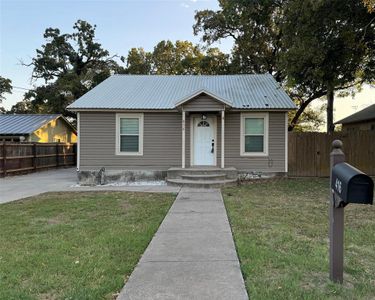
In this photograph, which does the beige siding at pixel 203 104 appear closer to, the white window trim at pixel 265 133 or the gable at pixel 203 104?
the gable at pixel 203 104

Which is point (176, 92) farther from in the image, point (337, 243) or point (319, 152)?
point (337, 243)

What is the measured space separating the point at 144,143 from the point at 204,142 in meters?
2.52

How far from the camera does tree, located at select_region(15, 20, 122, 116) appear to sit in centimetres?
3394

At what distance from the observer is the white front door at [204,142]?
1481cm

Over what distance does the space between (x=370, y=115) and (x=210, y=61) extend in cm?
1240

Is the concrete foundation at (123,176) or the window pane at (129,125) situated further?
the window pane at (129,125)

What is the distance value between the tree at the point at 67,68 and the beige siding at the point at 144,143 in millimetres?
19749

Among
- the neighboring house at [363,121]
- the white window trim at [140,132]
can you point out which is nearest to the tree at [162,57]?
the neighboring house at [363,121]

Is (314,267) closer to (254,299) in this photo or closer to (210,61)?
(254,299)

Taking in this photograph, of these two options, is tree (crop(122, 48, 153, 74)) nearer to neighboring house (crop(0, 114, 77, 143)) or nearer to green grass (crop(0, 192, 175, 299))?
neighboring house (crop(0, 114, 77, 143))

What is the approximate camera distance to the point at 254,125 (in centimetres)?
1468

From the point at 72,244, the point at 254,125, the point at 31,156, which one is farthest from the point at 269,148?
the point at 31,156

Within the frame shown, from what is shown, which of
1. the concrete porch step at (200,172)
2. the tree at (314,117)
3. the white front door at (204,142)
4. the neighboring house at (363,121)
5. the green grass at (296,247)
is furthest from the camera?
the tree at (314,117)

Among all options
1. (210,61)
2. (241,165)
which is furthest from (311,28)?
(210,61)
